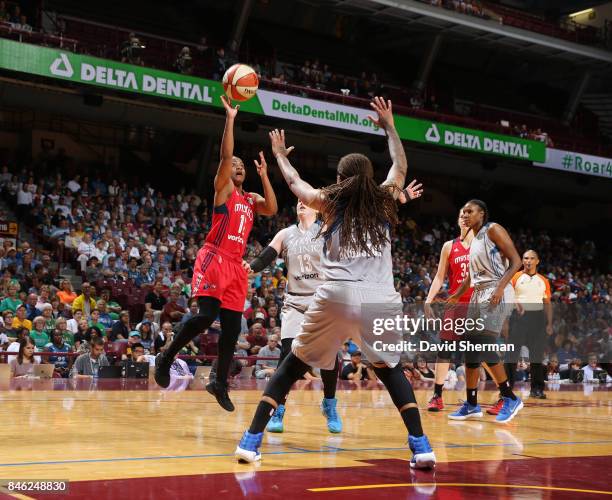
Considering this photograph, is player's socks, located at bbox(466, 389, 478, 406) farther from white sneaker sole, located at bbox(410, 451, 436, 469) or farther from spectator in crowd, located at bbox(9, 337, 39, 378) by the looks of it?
spectator in crowd, located at bbox(9, 337, 39, 378)

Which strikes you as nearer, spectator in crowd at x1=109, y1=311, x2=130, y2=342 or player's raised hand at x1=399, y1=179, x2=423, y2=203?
player's raised hand at x1=399, y1=179, x2=423, y2=203

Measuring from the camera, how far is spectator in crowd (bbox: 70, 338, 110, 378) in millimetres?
14141

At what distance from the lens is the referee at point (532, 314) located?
40.0ft

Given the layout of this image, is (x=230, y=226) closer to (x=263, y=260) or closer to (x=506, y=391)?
(x=263, y=260)

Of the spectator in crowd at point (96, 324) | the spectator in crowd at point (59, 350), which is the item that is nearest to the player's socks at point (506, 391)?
the spectator in crowd at point (59, 350)

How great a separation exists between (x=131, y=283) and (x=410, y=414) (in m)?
13.2

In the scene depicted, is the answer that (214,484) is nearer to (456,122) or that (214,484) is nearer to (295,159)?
(456,122)

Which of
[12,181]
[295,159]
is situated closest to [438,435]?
[12,181]

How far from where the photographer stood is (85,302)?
16.3m

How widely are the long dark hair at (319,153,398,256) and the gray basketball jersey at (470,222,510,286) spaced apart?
11.5 ft

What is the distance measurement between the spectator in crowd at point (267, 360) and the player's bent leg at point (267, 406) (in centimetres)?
1057

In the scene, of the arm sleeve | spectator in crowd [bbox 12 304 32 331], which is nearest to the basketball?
the arm sleeve

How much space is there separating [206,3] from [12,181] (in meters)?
11.1

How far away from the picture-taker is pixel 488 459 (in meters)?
5.87
